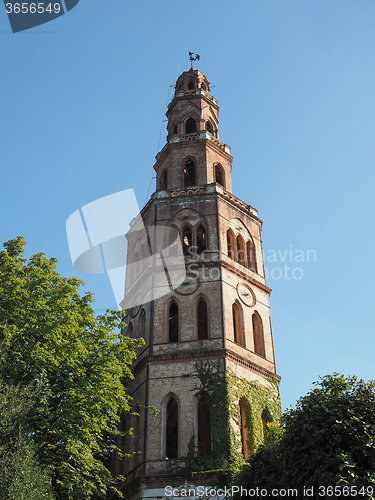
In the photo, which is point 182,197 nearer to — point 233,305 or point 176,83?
point 233,305

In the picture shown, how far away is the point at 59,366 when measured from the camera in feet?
62.8

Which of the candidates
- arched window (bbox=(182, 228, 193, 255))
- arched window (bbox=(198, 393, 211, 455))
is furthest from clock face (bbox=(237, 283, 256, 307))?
arched window (bbox=(198, 393, 211, 455))

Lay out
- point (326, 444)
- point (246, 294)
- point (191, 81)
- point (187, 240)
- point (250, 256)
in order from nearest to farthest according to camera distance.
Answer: point (326, 444), point (246, 294), point (187, 240), point (250, 256), point (191, 81)

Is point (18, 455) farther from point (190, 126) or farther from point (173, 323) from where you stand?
point (190, 126)

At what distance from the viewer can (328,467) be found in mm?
14836

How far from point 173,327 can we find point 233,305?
12.5 ft

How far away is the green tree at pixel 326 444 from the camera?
47.7ft

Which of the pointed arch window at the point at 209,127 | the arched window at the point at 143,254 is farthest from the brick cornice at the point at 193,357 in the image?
the pointed arch window at the point at 209,127

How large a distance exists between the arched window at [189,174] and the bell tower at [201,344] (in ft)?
0.30

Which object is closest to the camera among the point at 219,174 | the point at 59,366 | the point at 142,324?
the point at 59,366

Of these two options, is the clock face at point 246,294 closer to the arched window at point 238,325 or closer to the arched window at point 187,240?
Result: the arched window at point 238,325

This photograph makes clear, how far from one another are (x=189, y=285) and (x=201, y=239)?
4327 millimetres

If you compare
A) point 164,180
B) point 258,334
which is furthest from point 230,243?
point 164,180

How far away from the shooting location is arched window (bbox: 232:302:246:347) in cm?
2658
